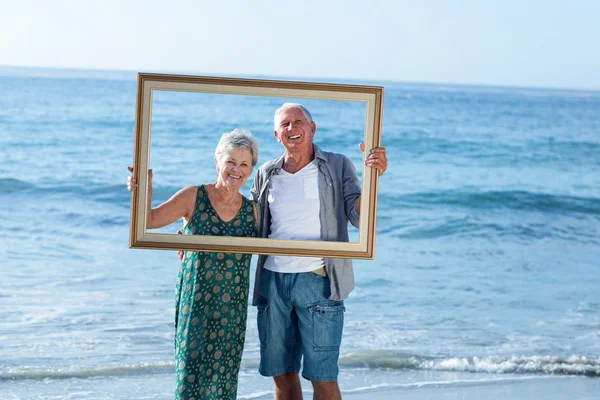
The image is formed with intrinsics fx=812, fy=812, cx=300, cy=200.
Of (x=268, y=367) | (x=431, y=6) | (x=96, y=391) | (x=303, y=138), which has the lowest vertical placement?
(x=96, y=391)

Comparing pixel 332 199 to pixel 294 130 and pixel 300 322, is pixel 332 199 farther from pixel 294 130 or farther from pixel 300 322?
pixel 300 322

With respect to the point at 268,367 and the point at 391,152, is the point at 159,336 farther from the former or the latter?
the point at 391,152

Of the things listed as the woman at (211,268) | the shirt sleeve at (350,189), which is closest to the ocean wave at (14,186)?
the woman at (211,268)

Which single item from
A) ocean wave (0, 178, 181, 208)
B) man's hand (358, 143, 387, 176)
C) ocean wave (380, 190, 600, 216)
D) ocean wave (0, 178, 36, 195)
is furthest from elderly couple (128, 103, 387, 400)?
ocean wave (0, 178, 36, 195)

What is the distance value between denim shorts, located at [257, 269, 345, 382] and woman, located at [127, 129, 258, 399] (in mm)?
165

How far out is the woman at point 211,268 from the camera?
339 centimetres

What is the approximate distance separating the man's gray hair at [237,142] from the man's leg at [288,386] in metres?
0.98

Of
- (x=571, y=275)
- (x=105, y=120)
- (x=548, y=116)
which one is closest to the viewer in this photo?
(x=571, y=275)

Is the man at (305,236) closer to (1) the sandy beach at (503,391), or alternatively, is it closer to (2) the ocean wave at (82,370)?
(1) the sandy beach at (503,391)

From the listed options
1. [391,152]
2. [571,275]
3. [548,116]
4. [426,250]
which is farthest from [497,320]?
[548,116]

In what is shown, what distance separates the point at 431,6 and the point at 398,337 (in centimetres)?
1208

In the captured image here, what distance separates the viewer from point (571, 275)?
889cm

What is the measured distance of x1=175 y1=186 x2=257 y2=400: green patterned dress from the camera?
340cm

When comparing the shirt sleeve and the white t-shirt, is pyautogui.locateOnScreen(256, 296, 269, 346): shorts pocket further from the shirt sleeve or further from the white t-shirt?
the shirt sleeve
